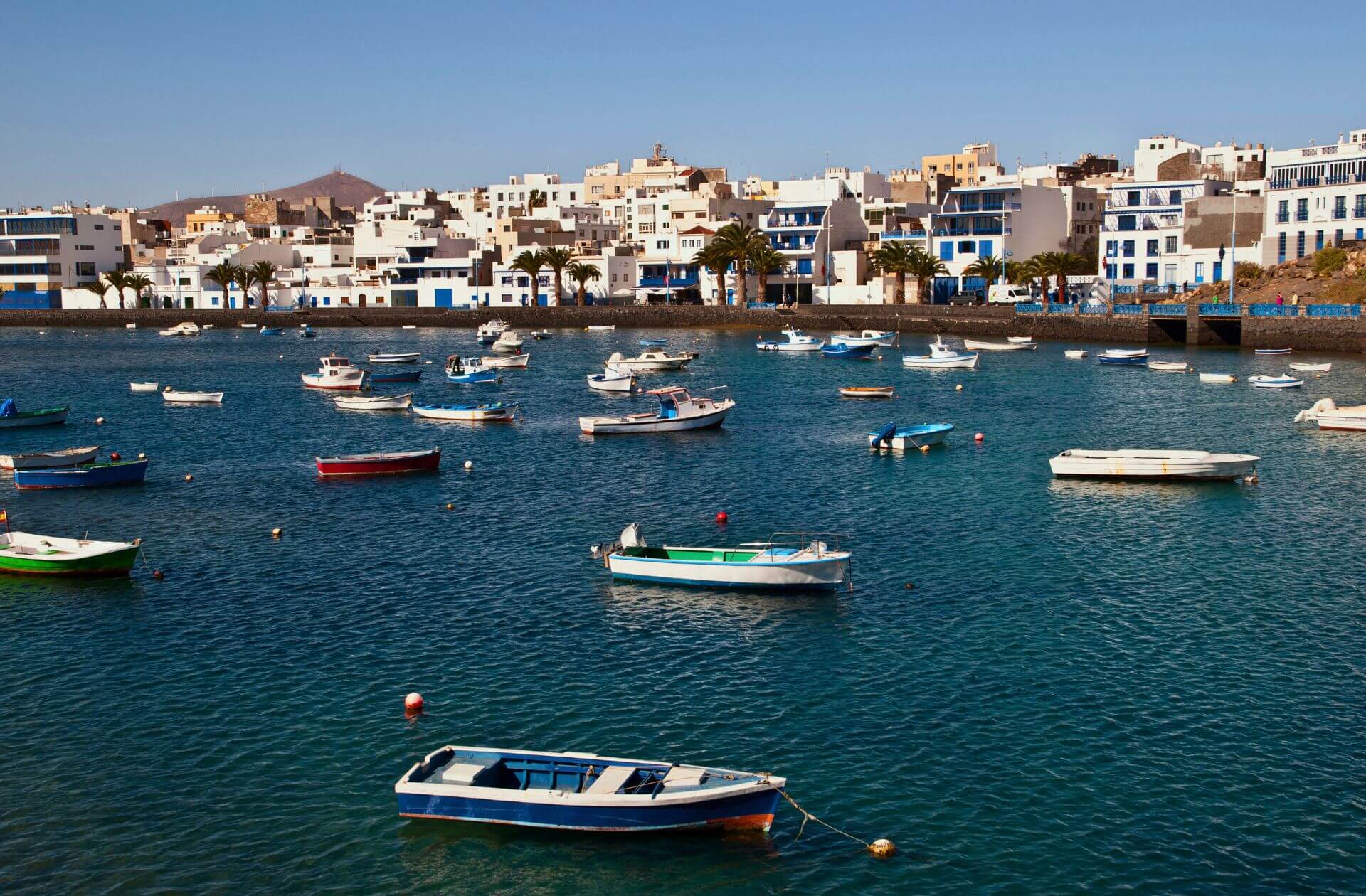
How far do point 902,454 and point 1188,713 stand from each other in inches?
1369

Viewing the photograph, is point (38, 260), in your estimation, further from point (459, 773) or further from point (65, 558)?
point (459, 773)

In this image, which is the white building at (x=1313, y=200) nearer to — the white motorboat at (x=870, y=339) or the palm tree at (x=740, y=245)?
the white motorboat at (x=870, y=339)

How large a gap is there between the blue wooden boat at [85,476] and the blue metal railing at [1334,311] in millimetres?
93776

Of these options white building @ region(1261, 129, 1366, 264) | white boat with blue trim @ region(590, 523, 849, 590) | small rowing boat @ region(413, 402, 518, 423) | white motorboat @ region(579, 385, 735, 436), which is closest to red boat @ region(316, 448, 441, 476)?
white motorboat @ region(579, 385, 735, 436)

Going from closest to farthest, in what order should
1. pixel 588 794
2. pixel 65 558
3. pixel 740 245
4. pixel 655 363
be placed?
1. pixel 588 794
2. pixel 65 558
3. pixel 655 363
4. pixel 740 245

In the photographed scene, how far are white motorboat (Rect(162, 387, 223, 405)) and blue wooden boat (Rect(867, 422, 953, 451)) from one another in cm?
4762

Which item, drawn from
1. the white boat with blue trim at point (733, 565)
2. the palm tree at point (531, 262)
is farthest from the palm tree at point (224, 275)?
the white boat with blue trim at point (733, 565)

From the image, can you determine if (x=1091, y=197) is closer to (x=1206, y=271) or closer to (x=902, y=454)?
(x=1206, y=271)

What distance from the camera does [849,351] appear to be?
11850 centimetres

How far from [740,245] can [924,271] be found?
2350 cm

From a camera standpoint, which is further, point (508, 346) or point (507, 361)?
point (508, 346)

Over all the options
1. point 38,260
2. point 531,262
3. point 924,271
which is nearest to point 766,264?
point 924,271

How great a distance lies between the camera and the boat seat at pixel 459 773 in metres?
23.9

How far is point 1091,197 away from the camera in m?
166
